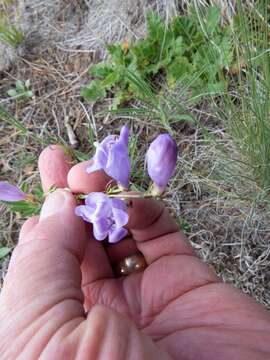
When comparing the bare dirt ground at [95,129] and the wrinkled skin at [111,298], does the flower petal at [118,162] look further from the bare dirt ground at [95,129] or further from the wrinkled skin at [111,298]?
the bare dirt ground at [95,129]

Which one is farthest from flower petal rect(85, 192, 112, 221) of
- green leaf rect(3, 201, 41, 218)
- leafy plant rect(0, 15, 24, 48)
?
leafy plant rect(0, 15, 24, 48)

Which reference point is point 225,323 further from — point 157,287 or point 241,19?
point 241,19

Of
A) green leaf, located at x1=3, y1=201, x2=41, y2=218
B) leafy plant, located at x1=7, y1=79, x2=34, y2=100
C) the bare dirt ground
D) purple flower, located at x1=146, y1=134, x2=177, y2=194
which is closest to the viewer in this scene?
purple flower, located at x1=146, y1=134, x2=177, y2=194

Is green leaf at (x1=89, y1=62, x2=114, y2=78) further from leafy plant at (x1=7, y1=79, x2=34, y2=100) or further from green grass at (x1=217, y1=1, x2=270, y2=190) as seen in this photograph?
green grass at (x1=217, y1=1, x2=270, y2=190)

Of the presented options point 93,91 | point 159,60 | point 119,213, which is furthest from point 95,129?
point 119,213

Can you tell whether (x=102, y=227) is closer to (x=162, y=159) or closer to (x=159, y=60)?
(x=162, y=159)

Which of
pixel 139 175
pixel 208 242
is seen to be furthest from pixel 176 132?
pixel 208 242
